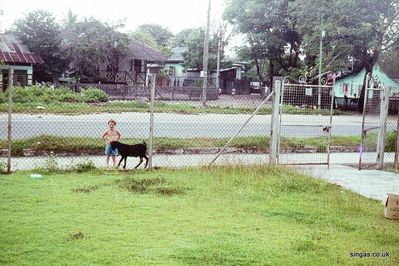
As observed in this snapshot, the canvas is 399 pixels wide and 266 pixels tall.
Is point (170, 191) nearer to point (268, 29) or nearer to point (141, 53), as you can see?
point (141, 53)

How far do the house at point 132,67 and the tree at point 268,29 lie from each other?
881 cm

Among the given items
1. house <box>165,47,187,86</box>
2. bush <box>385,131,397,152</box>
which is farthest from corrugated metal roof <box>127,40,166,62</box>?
bush <box>385,131,397,152</box>

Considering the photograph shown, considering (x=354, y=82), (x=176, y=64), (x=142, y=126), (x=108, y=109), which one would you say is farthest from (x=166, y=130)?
(x=176, y=64)

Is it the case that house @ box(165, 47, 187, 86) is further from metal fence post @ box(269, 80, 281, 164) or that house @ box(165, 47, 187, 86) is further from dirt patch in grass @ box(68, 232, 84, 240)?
dirt patch in grass @ box(68, 232, 84, 240)

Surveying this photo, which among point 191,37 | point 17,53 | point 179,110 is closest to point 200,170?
point 179,110

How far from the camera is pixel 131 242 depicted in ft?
16.6

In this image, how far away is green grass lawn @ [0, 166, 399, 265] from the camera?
15.6 ft

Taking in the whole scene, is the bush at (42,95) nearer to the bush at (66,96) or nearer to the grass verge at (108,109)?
the bush at (66,96)

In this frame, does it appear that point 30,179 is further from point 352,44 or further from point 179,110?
point 352,44

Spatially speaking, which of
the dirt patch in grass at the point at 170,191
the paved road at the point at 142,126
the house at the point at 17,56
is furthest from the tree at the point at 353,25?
the dirt patch in grass at the point at 170,191

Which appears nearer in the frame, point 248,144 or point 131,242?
point 131,242

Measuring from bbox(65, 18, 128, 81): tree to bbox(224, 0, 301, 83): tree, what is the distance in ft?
41.5

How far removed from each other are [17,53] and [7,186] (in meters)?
29.6

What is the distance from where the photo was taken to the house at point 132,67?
40250 mm
